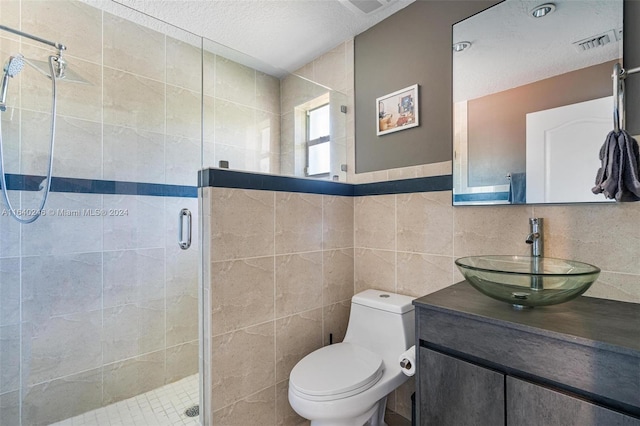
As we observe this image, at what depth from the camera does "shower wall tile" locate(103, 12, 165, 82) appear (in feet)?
5.77

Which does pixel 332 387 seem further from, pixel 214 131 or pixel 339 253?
pixel 214 131

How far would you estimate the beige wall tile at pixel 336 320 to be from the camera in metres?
1.92

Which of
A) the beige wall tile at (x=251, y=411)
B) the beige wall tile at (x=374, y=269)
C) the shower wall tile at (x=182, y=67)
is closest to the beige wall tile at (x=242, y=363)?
the beige wall tile at (x=251, y=411)

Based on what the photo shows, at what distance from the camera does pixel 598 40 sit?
1.23 meters

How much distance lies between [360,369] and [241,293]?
26.5 inches

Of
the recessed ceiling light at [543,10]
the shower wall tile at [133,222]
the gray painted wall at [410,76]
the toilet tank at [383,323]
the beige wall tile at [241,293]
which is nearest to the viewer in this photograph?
the recessed ceiling light at [543,10]

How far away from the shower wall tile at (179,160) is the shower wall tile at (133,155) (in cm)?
3

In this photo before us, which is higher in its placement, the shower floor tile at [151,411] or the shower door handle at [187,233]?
the shower door handle at [187,233]

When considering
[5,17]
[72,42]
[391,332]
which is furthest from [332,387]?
[5,17]

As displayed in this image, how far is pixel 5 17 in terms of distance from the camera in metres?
1.58

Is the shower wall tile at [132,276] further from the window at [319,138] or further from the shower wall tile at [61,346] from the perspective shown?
the window at [319,138]

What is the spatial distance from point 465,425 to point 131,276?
190 centimetres

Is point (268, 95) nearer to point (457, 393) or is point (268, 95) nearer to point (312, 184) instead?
point (312, 184)

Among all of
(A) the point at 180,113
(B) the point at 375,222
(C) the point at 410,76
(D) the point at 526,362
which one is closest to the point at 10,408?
(A) the point at 180,113
